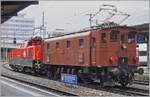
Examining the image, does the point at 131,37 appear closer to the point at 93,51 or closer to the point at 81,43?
the point at 93,51

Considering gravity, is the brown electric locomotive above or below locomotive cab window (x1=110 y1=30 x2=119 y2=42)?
below

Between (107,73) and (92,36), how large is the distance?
6.94 ft

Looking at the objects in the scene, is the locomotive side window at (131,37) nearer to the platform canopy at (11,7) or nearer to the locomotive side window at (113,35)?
the locomotive side window at (113,35)

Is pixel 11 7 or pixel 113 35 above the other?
pixel 11 7

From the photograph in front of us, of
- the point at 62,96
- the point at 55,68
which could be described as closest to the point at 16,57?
the point at 55,68

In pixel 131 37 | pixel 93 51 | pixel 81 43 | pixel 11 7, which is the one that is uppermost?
pixel 11 7

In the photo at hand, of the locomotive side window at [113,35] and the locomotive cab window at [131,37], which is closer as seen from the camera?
the locomotive side window at [113,35]

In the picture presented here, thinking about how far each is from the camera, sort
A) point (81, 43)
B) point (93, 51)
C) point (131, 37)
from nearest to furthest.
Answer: point (93, 51) < point (131, 37) < point (81, 43)

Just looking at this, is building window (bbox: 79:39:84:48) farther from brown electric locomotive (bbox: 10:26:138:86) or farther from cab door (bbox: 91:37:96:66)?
cab door (bbox: 91:37:96:66)

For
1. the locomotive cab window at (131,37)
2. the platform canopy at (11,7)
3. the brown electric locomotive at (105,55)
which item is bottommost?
the brown electric locomotive at (105,55)

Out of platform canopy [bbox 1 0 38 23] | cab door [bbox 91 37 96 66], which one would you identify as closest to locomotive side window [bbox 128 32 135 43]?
cab door [bbox 91 37 96 66]

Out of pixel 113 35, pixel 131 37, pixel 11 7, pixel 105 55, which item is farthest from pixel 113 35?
pixel 11 7

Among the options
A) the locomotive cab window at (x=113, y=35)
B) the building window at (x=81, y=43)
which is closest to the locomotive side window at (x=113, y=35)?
the locomotive cab window at (x=113, y=35)

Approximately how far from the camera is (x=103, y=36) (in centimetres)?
2230
